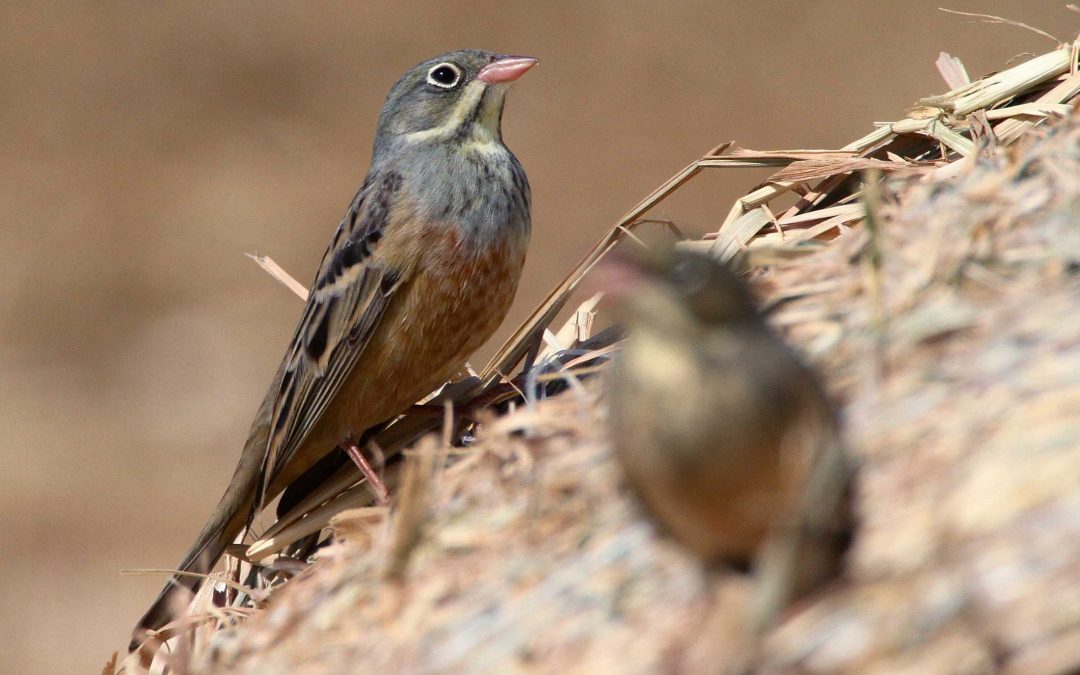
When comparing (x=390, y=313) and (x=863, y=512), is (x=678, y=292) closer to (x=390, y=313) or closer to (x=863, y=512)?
(x=863, y=512)

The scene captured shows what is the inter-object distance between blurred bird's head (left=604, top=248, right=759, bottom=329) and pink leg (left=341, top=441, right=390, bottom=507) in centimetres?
170

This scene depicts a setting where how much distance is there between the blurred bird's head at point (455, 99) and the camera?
5.53 metres

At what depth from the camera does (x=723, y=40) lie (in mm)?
14719

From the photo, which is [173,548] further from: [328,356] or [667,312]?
[667,312]

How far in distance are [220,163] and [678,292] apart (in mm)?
11613

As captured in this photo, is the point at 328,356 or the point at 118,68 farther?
the point at 118,68

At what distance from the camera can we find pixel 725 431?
2260 mm

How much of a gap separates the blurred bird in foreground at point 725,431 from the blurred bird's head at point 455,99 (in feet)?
10.4

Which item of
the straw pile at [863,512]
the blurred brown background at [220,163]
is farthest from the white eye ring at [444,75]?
the blurred brown background at [220,163]

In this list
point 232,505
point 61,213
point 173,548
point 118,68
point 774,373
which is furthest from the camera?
point 118,68

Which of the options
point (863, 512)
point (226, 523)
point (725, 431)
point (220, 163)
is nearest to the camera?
point (725, 431)

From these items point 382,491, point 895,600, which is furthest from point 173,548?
point 895,600

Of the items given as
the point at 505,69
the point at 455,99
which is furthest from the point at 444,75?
the point at 505,69

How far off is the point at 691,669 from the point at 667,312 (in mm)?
632
